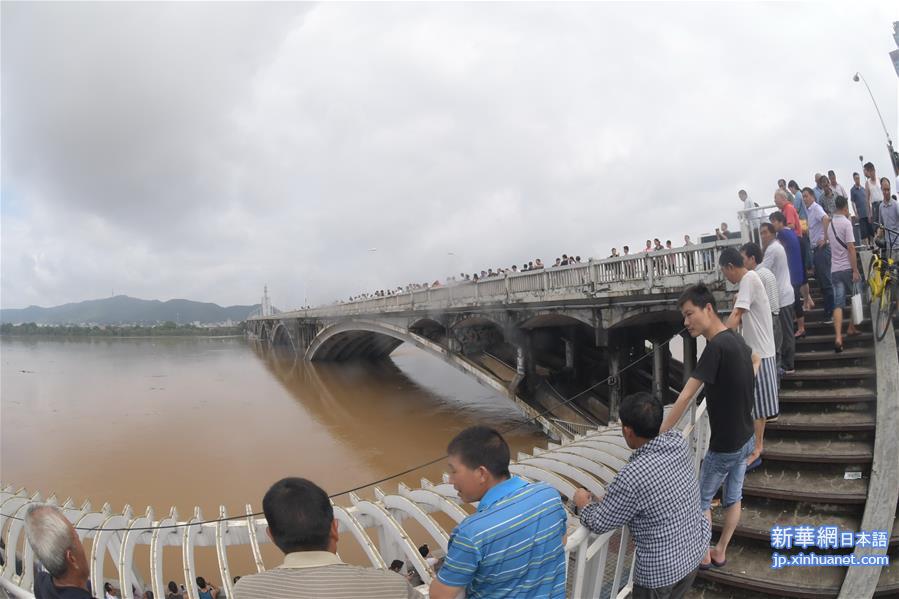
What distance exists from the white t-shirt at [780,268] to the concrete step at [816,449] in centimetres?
145

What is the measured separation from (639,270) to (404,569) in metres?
7.83

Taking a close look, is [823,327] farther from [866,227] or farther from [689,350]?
[689,350]

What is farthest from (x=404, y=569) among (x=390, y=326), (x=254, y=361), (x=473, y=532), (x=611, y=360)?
(x=254, y=361)

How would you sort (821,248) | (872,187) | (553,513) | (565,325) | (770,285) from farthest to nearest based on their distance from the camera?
(565,325), (872,187), (821,248), (770,285), (553,513)

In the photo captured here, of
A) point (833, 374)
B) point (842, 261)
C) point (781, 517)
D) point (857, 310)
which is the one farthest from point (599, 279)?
point (781, 517)

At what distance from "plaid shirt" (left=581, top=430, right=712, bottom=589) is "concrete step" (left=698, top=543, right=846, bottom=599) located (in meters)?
1.36

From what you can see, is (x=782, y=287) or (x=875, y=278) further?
(x=875, y=278)

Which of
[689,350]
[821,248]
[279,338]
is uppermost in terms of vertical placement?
[821,248]

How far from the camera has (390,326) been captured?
24.5 m

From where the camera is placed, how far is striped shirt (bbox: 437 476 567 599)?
1588mm

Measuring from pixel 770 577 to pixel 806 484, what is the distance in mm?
1067

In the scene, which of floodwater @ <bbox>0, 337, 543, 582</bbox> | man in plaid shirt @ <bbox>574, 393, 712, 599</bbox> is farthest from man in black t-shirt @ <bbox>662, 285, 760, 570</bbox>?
floodwater @ <bbox>0, 337, 543, 582</bbox>

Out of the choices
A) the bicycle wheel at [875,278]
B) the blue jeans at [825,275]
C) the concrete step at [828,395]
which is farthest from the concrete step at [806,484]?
the blue jeans at [825,275]

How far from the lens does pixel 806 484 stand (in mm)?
3928
